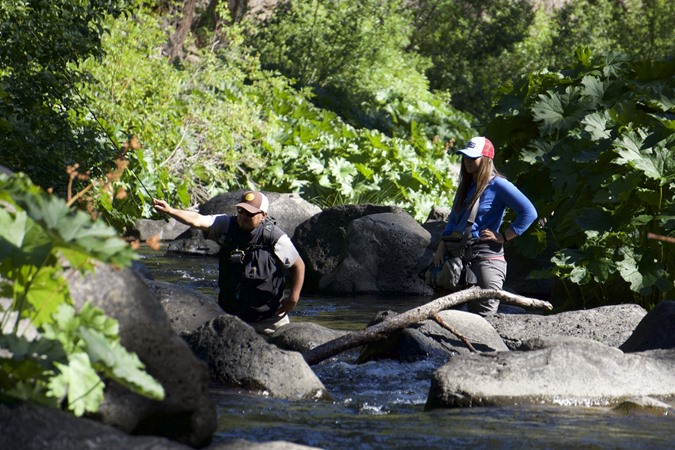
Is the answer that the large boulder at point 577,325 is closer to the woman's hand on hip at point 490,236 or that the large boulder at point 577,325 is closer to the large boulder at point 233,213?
the woman's hand on hip at point 490,236

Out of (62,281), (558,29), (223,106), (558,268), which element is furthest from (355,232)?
(558,29)

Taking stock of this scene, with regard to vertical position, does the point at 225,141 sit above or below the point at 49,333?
above

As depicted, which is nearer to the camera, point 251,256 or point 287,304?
point 251,256

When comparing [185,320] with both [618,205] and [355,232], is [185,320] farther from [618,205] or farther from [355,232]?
[355,232]

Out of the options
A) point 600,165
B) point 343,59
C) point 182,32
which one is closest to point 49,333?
point 600,165

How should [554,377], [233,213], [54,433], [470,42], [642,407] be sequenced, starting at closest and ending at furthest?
[54,433] → [642,407] → [554,377] → [233,213] → [470,42]

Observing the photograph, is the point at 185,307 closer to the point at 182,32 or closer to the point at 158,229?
the point at 158,229

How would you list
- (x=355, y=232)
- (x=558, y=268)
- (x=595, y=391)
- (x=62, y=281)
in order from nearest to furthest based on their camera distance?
(x=62, y=281)
(x=595, y=391)
(x=558, y=268)
(x=355, y=232)

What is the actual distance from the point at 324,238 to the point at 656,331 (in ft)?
22.6

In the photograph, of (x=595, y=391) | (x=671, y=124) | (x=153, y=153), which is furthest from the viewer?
(x=153, y=153)

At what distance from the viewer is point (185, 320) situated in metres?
7.57

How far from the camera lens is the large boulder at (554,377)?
587cm

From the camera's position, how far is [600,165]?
30.8 ft

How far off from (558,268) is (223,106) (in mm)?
10442
